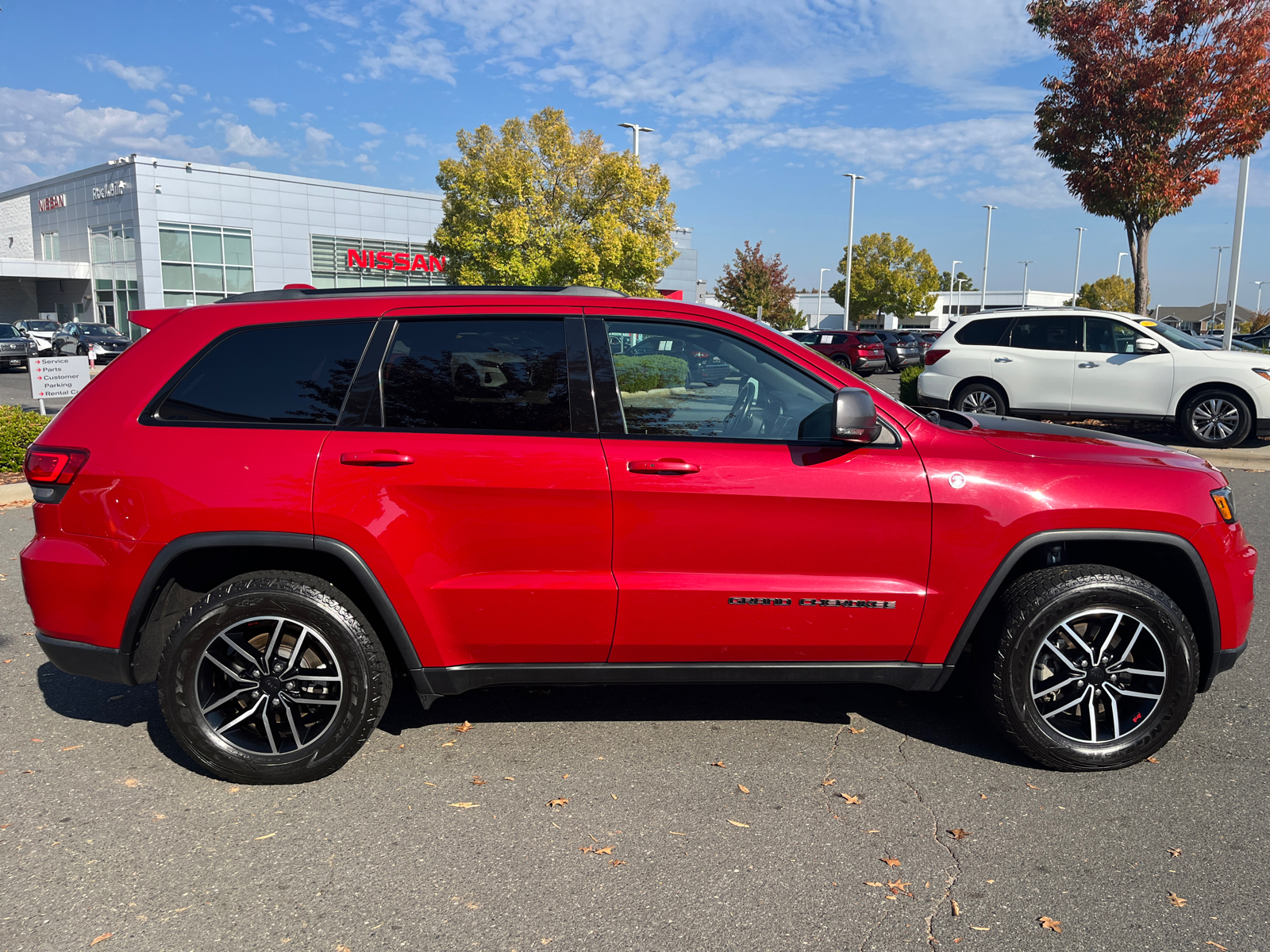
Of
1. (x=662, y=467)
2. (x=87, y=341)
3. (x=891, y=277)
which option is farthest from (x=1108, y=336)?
(x=891, y=277)

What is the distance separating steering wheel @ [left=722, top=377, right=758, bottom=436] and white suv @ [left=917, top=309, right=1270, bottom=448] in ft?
30.2

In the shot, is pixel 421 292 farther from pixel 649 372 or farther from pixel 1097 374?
pixel 1097 374

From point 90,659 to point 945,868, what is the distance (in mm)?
3081

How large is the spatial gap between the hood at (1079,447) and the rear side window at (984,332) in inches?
389

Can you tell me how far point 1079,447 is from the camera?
11.4 feet

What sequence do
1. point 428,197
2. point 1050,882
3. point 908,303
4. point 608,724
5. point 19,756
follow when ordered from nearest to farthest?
point 1050,882 < point 19,756 < point 608,724 < point 428,197 < point 908,303

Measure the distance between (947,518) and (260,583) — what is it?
251 cm

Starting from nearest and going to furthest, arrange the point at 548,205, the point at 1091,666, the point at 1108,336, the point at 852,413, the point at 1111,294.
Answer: the point at 852,413 → the point at 1091,666 → the point at 1108,336 → the point at 548,205 → the point at 1111,294

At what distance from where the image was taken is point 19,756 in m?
3.63

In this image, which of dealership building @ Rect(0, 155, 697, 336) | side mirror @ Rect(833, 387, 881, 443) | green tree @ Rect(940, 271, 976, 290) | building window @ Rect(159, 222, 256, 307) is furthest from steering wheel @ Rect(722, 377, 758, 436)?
green tree @ Rect(940, 271, 976, 290)

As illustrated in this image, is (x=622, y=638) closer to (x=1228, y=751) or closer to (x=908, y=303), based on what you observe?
(x=1228, y=751)

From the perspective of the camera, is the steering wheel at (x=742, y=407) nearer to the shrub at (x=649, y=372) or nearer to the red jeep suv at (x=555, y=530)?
the red jeep suv at (x=555, y=530)

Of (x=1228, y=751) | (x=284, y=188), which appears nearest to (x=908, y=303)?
(x=284, y=188)

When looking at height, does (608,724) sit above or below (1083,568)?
below
